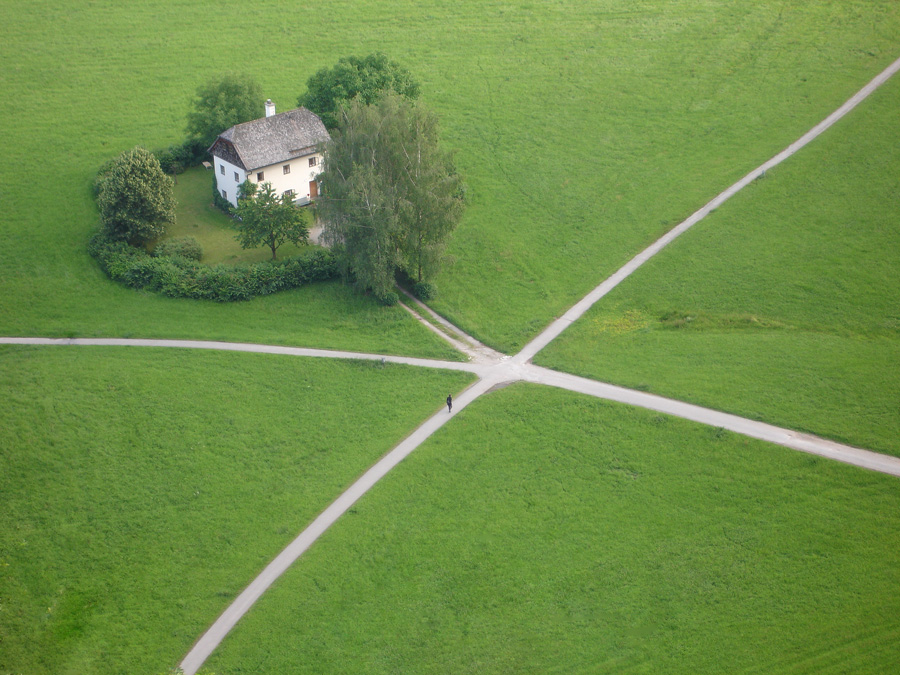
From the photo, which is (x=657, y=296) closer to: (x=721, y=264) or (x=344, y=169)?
(x=721, y=264)

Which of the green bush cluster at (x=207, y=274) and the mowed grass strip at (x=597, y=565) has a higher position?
the green bush cluster at (x=207, y=274)

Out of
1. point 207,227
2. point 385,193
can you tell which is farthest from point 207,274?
point 385,193

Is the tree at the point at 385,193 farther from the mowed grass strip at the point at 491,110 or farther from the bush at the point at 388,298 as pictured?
the mowed grass strip at the point at 491,110

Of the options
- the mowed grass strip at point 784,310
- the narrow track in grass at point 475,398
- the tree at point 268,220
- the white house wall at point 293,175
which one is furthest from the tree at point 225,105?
the mowed grass strip at point 784,310

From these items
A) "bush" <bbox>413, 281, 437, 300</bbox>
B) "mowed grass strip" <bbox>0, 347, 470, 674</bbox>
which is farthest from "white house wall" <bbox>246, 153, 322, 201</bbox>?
"mowed grass strip" <bbox>0, 347, 470, 674</bbox>

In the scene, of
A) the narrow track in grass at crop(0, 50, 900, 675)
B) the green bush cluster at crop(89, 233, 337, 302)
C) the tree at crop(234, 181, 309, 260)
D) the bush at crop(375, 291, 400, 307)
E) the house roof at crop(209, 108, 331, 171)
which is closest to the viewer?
the narrow track in grass at crop(0, 50, 900, 675)

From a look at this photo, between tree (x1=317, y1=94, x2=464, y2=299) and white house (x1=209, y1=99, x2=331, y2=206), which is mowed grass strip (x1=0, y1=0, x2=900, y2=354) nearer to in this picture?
tree (x1=317, y1=94, x2=464, y2=299)

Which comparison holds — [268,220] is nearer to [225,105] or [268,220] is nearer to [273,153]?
[273,153]
